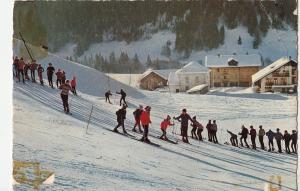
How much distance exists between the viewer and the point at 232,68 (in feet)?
10.8

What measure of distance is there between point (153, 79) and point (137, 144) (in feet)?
A: 1.27

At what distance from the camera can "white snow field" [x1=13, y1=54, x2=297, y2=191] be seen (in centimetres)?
330

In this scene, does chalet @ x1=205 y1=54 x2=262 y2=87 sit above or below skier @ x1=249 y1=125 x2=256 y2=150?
above

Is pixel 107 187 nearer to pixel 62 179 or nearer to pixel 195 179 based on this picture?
pixel 62 179

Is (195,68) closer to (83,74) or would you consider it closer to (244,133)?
(244,133)

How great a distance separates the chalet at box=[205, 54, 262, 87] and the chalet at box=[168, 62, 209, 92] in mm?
40

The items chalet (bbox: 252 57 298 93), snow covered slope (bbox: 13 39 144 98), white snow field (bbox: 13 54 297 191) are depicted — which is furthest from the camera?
snow covered slope (bbox: 13 39 144 98)

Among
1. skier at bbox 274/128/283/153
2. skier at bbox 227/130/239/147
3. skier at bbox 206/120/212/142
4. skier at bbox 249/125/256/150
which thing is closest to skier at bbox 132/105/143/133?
skier at bbox 206/120/212/142

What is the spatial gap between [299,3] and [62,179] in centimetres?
166

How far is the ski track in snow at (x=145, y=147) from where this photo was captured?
330cm

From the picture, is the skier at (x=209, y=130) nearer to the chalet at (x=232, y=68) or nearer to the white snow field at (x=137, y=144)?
the white snow field at (x=137, y=144)

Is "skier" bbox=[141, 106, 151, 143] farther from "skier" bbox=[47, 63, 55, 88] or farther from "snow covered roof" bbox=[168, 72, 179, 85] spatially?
"skier" bbox=[47, 63, 55, 88]

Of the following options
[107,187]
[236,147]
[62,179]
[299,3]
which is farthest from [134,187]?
[299,3]

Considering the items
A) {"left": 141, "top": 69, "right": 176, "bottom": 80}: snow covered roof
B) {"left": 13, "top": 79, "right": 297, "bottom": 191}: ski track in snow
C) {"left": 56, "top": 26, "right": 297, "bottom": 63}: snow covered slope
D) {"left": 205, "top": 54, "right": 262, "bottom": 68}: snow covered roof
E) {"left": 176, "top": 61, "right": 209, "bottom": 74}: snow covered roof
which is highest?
{"left": 56, "top": 26, "right": 297, "bottom": 63}: snow covered slope
